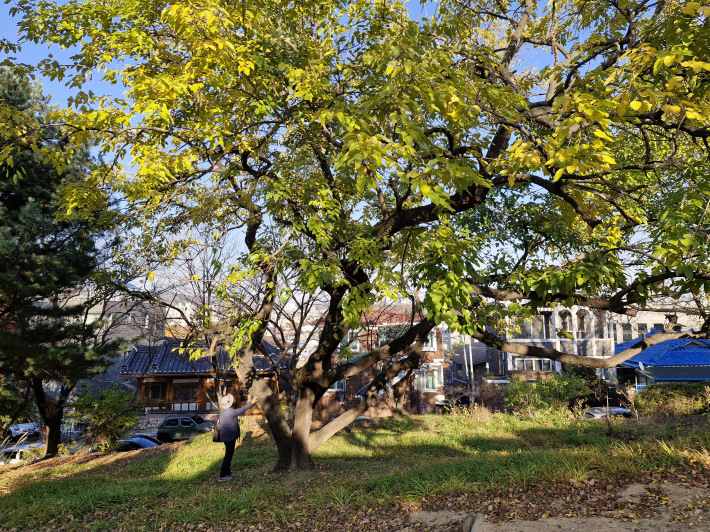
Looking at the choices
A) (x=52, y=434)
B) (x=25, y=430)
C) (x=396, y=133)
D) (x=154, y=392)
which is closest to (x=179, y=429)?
(x=52, y=434)

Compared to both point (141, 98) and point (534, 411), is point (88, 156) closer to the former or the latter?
point (141, 98)

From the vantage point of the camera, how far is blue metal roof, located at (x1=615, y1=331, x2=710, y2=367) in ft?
71.9

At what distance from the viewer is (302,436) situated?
8.95 metres

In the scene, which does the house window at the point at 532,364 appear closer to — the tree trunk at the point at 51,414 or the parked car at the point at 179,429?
the parked car at the point at 179,429

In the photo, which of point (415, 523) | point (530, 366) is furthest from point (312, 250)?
point (530, 366)

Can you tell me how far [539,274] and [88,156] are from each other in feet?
49.5

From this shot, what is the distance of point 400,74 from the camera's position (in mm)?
4941

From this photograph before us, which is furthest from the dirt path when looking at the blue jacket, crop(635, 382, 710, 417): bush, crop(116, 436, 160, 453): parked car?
crop(116, 436, 160, 453): parked car

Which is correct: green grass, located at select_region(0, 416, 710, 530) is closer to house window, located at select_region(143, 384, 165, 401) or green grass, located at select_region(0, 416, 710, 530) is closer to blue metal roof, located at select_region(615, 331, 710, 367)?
blue metal roof, located at select_region(615, 331, 710, 367)

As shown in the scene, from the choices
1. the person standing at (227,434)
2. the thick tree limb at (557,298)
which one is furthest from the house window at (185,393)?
the thick tree limb at (557,298)

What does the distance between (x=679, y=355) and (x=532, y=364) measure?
10.6m

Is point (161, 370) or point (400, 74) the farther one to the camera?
point (161, 370)

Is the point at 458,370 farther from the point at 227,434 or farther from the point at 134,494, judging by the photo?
the point at 134,494

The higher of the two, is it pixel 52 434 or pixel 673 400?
pixel 673 400
